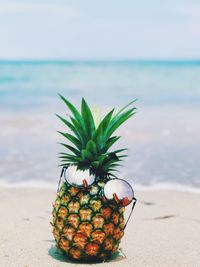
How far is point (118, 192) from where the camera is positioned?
372 centimetres

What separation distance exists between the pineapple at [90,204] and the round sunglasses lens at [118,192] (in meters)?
0.05

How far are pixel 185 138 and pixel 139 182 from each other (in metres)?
3.91

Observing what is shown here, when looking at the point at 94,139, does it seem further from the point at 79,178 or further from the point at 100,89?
the point at 100,89

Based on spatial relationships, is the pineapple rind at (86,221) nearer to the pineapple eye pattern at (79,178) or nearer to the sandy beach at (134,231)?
the pineapple eye pattern at (79,178)

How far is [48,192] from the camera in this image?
7352mm

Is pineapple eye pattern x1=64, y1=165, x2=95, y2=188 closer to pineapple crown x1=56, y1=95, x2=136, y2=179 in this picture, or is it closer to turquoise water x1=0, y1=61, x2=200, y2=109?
pineapple crown x1=56, y1=95, x2=136, y2=179

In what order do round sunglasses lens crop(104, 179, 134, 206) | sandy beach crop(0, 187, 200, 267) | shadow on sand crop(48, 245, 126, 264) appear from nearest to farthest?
1. round sunglasses lens crop(104, 179, 134, 206)
2. shadow on sand crop(48, 245, 126, 264)
3. sandy beach crop(0, 187, 200, 267)

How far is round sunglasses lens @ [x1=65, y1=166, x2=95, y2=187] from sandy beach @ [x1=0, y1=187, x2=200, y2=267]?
0.59 meters

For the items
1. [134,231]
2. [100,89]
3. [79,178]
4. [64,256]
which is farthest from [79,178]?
[100,89]

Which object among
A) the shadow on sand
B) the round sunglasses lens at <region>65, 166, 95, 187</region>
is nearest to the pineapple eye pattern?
the round sunglasses lens at <region>65, 166, 95, 187</region>

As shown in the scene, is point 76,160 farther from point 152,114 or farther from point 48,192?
point 152,114

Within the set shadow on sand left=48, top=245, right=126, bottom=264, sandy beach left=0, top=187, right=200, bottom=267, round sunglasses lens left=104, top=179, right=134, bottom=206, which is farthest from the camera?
sandy beach left=0, top=187, right=200, bottom=267

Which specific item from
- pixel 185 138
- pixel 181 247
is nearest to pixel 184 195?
pixel 181 247

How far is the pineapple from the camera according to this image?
148 inches
